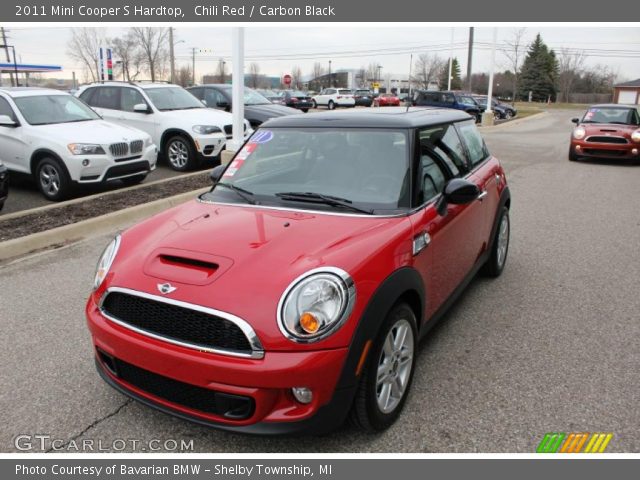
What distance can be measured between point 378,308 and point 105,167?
23.3ft

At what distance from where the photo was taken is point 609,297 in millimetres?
4809

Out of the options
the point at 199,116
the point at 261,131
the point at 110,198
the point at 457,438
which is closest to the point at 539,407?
the point at 457,438

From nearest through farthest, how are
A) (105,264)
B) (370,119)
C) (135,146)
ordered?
(105,264) → (370,119) → (135,146)

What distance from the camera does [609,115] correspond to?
14867 millimetres

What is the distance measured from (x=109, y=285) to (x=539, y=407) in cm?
248

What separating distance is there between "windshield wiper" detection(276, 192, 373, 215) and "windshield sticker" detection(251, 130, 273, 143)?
0.69m

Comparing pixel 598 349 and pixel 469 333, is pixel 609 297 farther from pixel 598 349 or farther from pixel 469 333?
pixel 469 333

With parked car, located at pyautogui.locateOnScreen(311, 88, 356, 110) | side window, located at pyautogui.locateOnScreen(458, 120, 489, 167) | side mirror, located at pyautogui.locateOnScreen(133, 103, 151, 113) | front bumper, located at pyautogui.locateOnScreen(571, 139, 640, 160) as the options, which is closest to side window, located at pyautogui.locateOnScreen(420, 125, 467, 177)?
side window, located at pyautogui.locateOnScreen(458, 120, 489, 167)

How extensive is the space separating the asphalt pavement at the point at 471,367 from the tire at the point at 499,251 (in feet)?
0.34

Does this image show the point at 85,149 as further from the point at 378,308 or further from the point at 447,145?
the point at 378,308

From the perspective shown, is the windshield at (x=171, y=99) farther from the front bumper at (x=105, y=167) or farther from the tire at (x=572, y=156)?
the tire at (x=572, y=156)

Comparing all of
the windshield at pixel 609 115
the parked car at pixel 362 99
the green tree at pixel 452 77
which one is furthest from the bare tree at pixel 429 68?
the windshield at pixel 609 115

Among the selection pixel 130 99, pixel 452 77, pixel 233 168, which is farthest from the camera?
pixel 452 77

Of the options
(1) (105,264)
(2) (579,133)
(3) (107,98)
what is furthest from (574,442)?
(2) (579,133)
